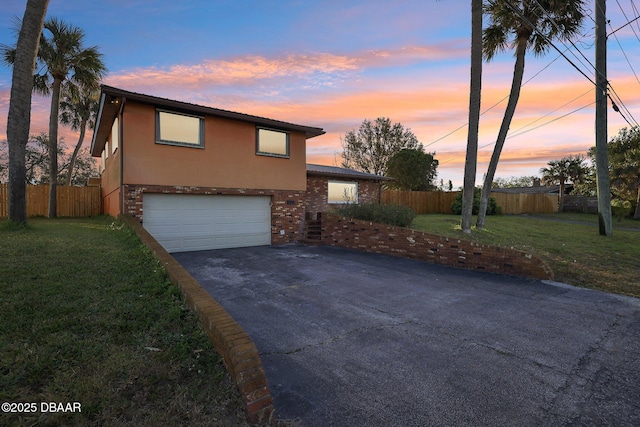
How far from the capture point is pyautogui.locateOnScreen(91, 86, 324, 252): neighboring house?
31.2 feet

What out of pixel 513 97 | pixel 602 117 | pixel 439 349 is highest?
pixel 513 97

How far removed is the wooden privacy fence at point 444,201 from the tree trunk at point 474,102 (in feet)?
33.0

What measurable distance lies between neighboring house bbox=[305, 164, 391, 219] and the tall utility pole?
975 cm

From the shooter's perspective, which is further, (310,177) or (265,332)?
(310,177)

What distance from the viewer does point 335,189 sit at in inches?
653

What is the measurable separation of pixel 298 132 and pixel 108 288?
32.4ft

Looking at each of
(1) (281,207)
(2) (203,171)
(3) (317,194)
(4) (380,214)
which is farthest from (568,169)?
(2) (203,171)

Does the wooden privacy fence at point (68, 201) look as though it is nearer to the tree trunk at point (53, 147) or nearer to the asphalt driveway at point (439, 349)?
the tree trunk at point (53, 147)

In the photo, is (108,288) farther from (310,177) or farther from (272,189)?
(310,177)

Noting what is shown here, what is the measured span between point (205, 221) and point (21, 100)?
5.95 meters

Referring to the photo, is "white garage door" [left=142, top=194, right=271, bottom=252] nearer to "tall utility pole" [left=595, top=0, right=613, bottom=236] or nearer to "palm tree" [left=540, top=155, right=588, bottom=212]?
"tall utility pole" [left=595, top=0, right=613, bottom=236]

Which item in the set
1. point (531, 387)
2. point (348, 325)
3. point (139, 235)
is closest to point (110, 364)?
point (348, 325)

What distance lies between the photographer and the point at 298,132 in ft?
42.4

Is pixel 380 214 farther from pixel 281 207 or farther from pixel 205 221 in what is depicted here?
pixel 205 221
